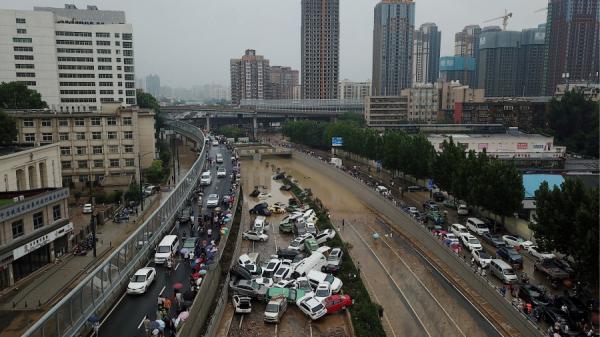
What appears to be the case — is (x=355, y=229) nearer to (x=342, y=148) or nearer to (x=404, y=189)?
(x=404, y=189)

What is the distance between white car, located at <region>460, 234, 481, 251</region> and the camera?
90.0 ft

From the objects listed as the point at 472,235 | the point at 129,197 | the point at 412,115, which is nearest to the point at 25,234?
the point at 129,197

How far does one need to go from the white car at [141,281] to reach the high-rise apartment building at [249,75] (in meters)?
156

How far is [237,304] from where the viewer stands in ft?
64.3

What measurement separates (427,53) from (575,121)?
131485mm

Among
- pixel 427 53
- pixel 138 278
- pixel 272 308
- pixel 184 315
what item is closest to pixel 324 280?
pixel 272 308

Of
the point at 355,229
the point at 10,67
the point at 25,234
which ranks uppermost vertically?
the point at 10,67

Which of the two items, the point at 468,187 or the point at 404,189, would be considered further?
the point at 404,189

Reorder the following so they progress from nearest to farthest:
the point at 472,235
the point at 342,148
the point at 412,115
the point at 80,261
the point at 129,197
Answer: the point at 80,261 → the point at 472,235 → the point at 129,197 → the point at 342,148 → the point at 412,115

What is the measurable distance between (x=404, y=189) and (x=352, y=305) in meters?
28.0

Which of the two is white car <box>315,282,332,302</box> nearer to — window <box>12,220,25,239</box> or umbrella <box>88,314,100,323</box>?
umbrella <box>88,314,100,323</box>

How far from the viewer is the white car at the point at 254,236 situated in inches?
1213

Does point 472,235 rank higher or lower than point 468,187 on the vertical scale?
lower

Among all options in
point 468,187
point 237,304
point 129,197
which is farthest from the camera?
point 129,197
